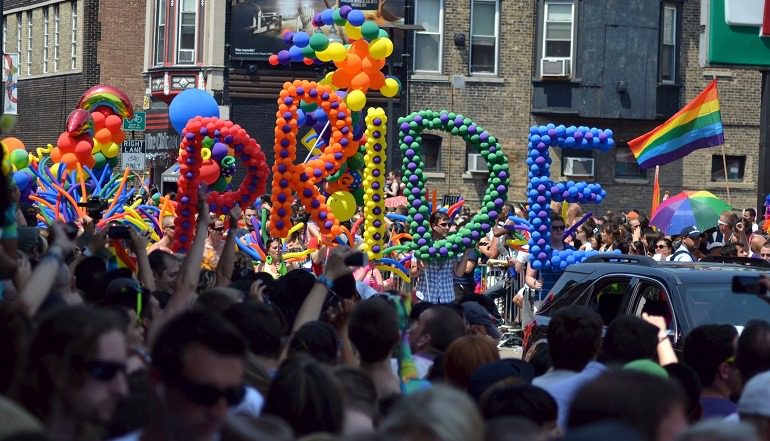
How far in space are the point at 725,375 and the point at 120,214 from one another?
10778mm

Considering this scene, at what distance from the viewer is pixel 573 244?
1856cm

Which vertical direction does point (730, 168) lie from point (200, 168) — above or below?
above

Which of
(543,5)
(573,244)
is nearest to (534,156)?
(573,244)

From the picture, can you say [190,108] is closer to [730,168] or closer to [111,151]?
[111,151]

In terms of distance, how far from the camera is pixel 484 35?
110 ft

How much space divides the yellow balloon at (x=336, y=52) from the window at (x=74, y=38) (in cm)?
2735

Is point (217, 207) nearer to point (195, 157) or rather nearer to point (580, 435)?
point (195, 157)

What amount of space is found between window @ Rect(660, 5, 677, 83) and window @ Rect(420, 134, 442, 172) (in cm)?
550

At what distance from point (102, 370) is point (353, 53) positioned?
12.0 m

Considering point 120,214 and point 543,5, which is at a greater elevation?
point 543,5

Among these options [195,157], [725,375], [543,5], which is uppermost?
[543,5]

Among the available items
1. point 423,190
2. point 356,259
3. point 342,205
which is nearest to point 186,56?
point 342,205

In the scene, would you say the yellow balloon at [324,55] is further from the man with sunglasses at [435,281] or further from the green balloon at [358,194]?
the man with sunglasses at [435,281]

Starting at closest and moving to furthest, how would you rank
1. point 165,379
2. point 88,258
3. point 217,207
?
1. point 165,379
2. point 88,258
3. point 217,207
